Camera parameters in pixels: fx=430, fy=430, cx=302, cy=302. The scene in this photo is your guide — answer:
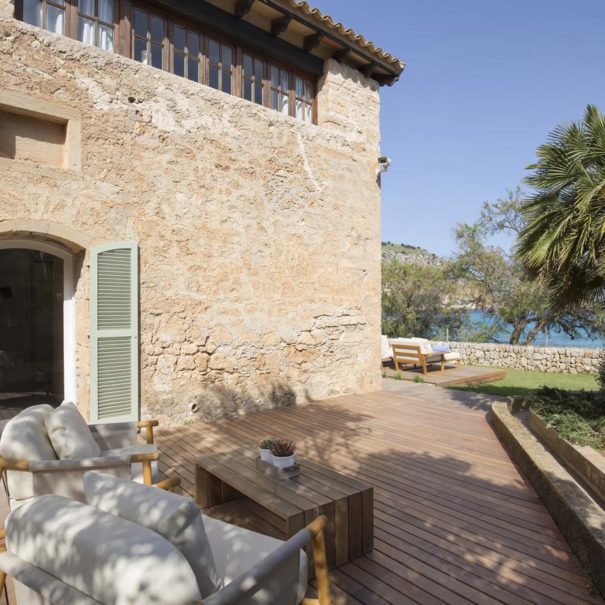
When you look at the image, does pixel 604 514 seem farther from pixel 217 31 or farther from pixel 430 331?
pixel 430 331

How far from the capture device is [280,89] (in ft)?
24.4

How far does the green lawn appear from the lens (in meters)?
9.56

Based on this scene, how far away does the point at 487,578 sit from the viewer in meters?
2.62

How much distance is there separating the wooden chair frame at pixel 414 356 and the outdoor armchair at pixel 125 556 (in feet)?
31.5

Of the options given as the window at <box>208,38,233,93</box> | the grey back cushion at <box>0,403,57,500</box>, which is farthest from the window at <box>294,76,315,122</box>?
the grey back cushion at <box>0,403,57,500</box>

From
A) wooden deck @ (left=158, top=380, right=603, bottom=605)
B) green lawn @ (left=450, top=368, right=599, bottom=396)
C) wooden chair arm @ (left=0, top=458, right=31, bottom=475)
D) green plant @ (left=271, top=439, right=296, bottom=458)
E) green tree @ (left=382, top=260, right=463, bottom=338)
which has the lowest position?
green lawn @ (left=450, top=368, right=599, bottom=396)

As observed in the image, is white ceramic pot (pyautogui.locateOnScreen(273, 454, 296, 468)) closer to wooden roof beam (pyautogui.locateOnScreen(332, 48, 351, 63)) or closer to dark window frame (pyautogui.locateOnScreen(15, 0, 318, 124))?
dark window frame (pyautogui.locateOnScreen(15, 0, 318, 124))

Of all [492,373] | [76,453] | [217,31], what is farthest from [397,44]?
[76,453]

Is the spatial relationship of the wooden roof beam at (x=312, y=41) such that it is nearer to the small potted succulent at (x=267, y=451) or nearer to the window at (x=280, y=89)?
the window at (x=280, y=89)

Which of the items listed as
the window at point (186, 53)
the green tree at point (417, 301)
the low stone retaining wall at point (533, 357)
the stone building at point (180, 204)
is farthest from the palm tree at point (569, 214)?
the green tree at point (417, 301)

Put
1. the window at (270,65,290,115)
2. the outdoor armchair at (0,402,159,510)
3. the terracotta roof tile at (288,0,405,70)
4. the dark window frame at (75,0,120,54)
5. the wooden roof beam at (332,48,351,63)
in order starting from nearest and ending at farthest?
the outdoor armchair at (0,402,159,510), the dark window frame at (75,0,120,54), the terracotta roof tile at (288,0,405,70), the window at (270,65,290,115), the wooden roof beam at (332,48,351,63)

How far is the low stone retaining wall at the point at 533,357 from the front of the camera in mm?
12734

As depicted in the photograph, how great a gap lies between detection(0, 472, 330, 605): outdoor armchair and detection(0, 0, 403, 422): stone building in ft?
12.5

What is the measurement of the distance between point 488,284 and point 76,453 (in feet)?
56.1
